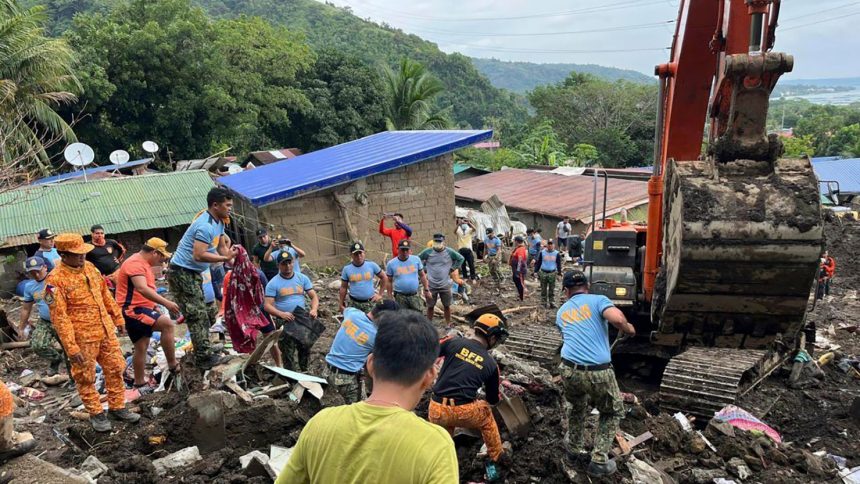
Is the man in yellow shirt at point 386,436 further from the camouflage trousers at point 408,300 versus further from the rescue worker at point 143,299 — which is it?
the camouflage trousers at point 408,300

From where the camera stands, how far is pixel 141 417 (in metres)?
5.34

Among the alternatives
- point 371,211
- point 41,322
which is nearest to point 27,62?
point 371,211

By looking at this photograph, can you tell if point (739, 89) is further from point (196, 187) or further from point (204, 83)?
point (204, 83)

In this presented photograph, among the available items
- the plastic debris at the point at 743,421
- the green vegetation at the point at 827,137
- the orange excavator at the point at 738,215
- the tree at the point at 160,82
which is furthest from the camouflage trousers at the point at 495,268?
the green vegetation at the point at 827,137

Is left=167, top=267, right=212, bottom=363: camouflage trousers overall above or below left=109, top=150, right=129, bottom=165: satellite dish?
below

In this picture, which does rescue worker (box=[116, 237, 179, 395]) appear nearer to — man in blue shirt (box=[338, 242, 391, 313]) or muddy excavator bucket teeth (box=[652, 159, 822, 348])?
man in blue shirt (box=[338, 242, 391, 313])

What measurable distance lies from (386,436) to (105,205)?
47.5 feet

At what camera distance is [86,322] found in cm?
489

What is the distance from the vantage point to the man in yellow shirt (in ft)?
5.96

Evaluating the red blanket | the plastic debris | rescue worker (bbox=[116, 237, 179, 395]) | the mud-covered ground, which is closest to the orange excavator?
the mud-covered ground

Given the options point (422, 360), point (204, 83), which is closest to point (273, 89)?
point (204, 83)

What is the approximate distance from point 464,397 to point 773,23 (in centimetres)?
357

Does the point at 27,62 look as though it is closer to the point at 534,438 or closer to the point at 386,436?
the point at 534,438

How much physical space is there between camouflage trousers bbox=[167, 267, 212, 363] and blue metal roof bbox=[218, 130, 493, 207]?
7.23m
